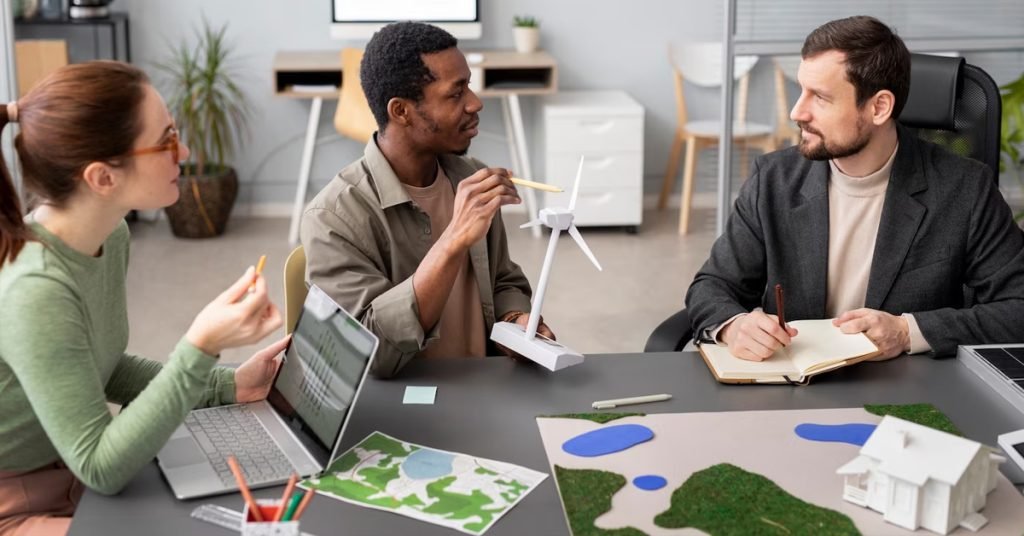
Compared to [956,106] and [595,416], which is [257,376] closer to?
[595,416]

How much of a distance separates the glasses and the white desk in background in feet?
11.7

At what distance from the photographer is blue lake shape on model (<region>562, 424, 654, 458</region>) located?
177 cm

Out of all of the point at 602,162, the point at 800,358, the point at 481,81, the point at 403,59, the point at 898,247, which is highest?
the point at 403,59

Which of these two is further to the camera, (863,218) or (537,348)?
(863,218)

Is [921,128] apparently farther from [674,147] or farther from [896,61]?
[674,147]

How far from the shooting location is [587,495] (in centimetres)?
163

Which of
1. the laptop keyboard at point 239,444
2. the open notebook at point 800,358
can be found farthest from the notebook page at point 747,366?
the laptop keyboard at point 239,444

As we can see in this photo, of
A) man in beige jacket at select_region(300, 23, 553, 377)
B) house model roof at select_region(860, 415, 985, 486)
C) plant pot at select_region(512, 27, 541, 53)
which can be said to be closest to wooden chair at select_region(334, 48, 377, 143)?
plant pot at select_region(512, 27, 541, 53)

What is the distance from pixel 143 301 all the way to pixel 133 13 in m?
1.66

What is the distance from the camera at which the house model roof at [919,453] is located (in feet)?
5.04

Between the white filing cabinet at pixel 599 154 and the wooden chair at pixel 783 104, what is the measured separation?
157cm

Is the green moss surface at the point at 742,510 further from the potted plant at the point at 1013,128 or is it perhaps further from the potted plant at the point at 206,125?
the potted plant at the point at 206,125

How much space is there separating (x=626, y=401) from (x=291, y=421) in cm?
52

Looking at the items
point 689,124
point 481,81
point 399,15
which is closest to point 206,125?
point 399,15
